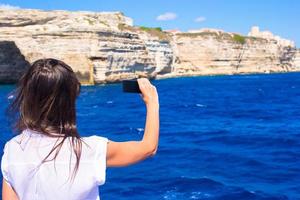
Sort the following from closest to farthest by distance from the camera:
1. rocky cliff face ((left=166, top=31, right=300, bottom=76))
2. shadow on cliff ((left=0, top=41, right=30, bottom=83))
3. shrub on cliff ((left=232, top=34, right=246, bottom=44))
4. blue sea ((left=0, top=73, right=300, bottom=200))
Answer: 1. blue sea ((left=0, top=73, right=300, bottom=200))
2. shadow on cliff ((left=0, top=41, right=30, bottom=83))
3. rocky cliff face ((left=166, top=31, right=300, bottom=76))
4. shrub on cliff ((left=232, top=34, right=246, bottom=44))

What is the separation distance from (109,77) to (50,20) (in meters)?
15.1

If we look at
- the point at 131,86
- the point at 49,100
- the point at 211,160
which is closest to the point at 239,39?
the point at 211,160

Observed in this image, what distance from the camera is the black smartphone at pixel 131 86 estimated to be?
262cm

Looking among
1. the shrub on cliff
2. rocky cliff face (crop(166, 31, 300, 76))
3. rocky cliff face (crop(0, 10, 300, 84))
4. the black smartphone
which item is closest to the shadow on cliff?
rocky cliff face (crop(0, 10, 300, 84))

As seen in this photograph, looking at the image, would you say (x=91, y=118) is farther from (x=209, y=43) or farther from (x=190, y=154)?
(x=209, y=43)

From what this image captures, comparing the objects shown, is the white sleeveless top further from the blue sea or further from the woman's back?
the blue sea

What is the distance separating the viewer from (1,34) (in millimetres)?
66875

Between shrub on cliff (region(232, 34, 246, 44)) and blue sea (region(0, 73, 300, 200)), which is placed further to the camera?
shrub on cliff (region(232, 34, 246, 44))

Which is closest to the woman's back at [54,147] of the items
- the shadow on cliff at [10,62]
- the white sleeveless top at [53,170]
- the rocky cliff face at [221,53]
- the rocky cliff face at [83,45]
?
the white sleeveless top at [53,170]

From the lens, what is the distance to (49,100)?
2354mm

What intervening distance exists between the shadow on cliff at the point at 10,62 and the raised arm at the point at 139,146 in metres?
68.1

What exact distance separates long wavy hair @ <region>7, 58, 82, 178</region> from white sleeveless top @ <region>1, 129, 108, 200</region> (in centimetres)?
6

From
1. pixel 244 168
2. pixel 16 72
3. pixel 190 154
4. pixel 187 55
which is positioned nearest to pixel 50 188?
pixel 244 168

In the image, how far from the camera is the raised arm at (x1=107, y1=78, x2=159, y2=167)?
2.35m
